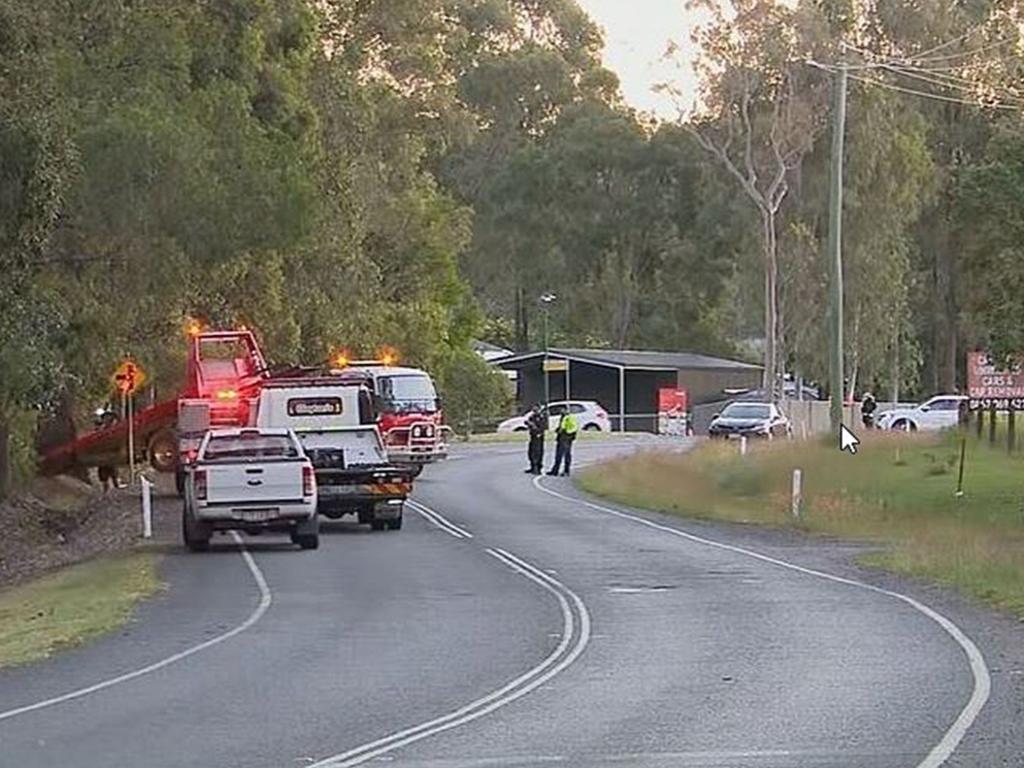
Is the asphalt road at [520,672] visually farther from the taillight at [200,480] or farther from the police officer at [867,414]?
the police officer at [867,414]

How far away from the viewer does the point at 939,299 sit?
83562 mm

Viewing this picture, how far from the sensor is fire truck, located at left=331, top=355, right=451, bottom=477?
4578cm

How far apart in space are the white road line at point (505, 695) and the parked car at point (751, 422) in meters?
38.3

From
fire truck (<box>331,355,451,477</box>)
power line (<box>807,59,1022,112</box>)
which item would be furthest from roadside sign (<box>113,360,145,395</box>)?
power line (<box>807,59,1022,112</box>)

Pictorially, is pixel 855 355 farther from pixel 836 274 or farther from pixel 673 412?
pixel 836 274

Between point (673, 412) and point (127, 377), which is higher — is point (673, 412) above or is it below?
below

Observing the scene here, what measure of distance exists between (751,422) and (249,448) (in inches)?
1369

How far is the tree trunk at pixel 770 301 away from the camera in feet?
238

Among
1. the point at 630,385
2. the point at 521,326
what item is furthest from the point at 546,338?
the point at 630,385

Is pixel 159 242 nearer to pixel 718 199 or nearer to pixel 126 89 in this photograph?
pixel 126 89

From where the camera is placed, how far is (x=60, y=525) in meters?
41.8

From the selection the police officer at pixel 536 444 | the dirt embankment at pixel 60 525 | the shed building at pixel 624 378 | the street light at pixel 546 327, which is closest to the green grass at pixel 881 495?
the police officer at pixel 536 444

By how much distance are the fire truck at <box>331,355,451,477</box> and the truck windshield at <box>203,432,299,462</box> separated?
44.0 feet

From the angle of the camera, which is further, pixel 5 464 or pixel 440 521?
pixel 5 464
